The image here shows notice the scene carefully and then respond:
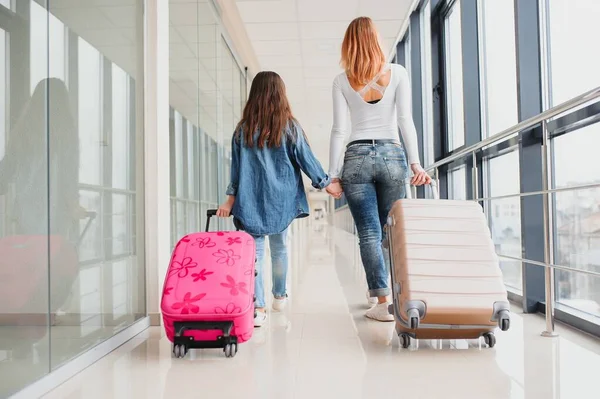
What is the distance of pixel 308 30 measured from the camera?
6344 millimetres

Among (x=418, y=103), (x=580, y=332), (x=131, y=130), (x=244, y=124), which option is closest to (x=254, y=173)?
(x=244, y=124)

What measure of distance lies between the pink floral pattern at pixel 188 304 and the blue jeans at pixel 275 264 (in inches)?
21.2

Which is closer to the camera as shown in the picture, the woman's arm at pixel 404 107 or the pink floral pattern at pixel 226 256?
the pink floral pattern at pixel 226 256

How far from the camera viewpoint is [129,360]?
2.04m

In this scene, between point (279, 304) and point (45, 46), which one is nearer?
point (45, 46)

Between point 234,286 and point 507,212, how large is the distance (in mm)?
2205

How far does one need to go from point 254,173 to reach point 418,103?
4024 mm

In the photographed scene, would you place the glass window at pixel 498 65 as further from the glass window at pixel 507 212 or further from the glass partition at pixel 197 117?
the glass partition at pixel 197 117

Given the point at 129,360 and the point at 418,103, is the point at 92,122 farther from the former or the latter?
the point at 418,103

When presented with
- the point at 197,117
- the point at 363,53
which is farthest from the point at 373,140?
the point at 197,117

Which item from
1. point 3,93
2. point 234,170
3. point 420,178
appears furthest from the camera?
point 234,170

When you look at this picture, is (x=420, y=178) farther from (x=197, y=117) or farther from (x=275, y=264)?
(x=197, y=117)

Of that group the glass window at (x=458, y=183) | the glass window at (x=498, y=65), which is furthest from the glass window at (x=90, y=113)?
the glass window at (x=458, y=183)

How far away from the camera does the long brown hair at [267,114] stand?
269cm
